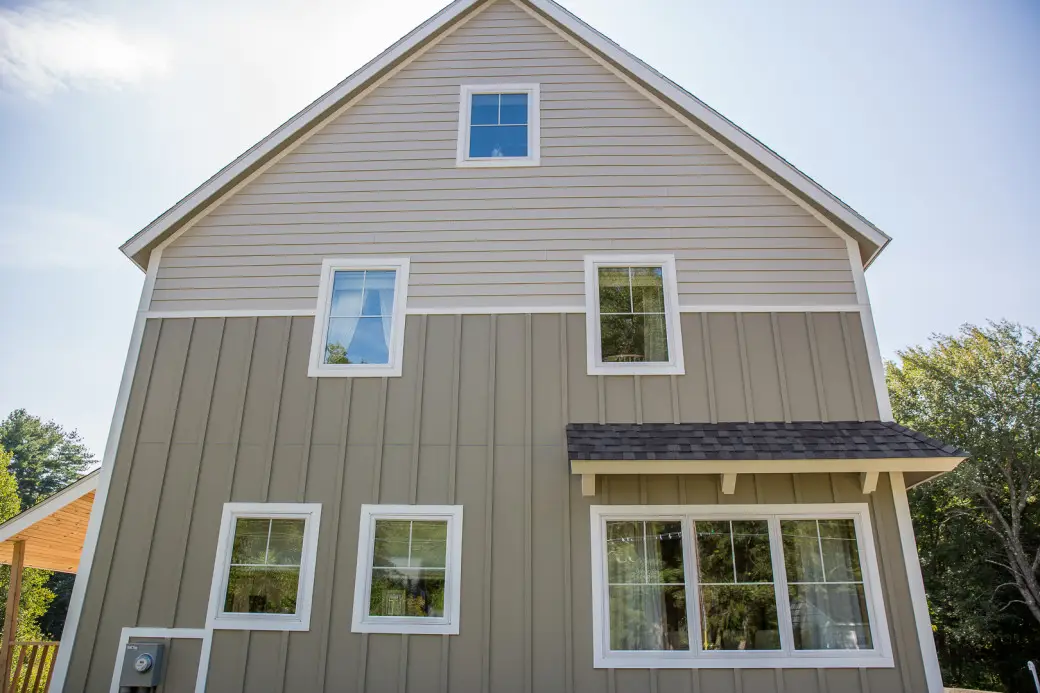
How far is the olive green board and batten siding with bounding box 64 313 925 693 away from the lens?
5.73m

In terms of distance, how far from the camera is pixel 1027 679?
1744cm

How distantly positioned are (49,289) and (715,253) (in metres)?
14.5

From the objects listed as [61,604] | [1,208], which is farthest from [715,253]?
[61,604]

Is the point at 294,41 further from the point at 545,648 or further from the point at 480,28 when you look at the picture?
the point at 545,648

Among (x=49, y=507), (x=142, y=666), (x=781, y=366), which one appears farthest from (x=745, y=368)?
(x=49, y=507)

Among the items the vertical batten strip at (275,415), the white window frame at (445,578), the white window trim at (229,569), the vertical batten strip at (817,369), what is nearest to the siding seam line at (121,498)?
the white window trim at (229,569)

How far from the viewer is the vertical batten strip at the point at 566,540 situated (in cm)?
566

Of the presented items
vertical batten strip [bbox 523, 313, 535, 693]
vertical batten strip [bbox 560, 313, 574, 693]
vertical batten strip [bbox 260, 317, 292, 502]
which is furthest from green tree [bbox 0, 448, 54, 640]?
vertical batten strip [bbox 560, 313, 574, 693]

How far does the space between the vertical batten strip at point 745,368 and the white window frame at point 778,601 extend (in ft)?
3.19

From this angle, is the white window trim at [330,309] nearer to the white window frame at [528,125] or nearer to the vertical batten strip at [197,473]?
the vertical batten strip at [197,473]

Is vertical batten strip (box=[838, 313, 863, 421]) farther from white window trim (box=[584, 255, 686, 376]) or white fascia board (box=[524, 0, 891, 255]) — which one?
white window trim (box=[584, 255, 686, 376])

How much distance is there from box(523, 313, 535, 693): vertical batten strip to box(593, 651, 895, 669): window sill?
61 centimetres

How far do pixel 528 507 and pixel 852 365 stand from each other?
3.68m

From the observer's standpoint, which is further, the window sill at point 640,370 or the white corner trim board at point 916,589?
the window sill at point 640,370
